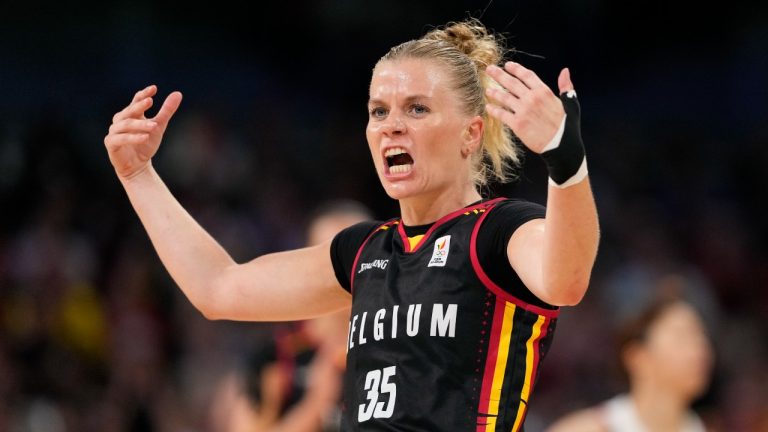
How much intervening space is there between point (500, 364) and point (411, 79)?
0.86 meters

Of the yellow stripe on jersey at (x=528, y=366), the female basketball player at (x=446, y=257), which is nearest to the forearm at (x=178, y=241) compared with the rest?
the female basketball player at (x=446, y=257)

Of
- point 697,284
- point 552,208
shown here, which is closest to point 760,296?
point 697,284

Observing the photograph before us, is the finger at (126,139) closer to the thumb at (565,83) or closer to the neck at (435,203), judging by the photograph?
the neck at (435,203)

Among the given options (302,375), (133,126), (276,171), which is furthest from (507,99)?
(276,171)

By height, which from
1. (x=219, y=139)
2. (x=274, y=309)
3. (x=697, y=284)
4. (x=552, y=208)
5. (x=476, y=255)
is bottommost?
(x=697, y=284)

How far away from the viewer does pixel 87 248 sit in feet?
30.4

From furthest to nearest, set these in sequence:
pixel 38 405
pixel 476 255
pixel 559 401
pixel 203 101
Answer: pixel 203 101 → pixel 559 401 → pixel 38 405 → pixel 476 255

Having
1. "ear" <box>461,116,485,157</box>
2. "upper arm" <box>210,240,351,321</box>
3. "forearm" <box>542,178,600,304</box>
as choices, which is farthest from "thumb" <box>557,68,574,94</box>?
"upper arm" <box>210,240,351,321</box>

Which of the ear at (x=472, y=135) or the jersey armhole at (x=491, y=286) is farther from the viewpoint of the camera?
the ear at (x=472, y=135)

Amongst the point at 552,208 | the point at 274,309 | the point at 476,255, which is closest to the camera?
the point at 552,208

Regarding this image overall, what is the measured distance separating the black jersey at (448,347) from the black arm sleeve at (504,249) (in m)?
0.02

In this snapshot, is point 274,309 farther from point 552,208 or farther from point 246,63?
point 246,63

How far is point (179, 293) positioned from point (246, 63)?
2788 millimetres

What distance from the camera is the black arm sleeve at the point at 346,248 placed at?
3.78m
